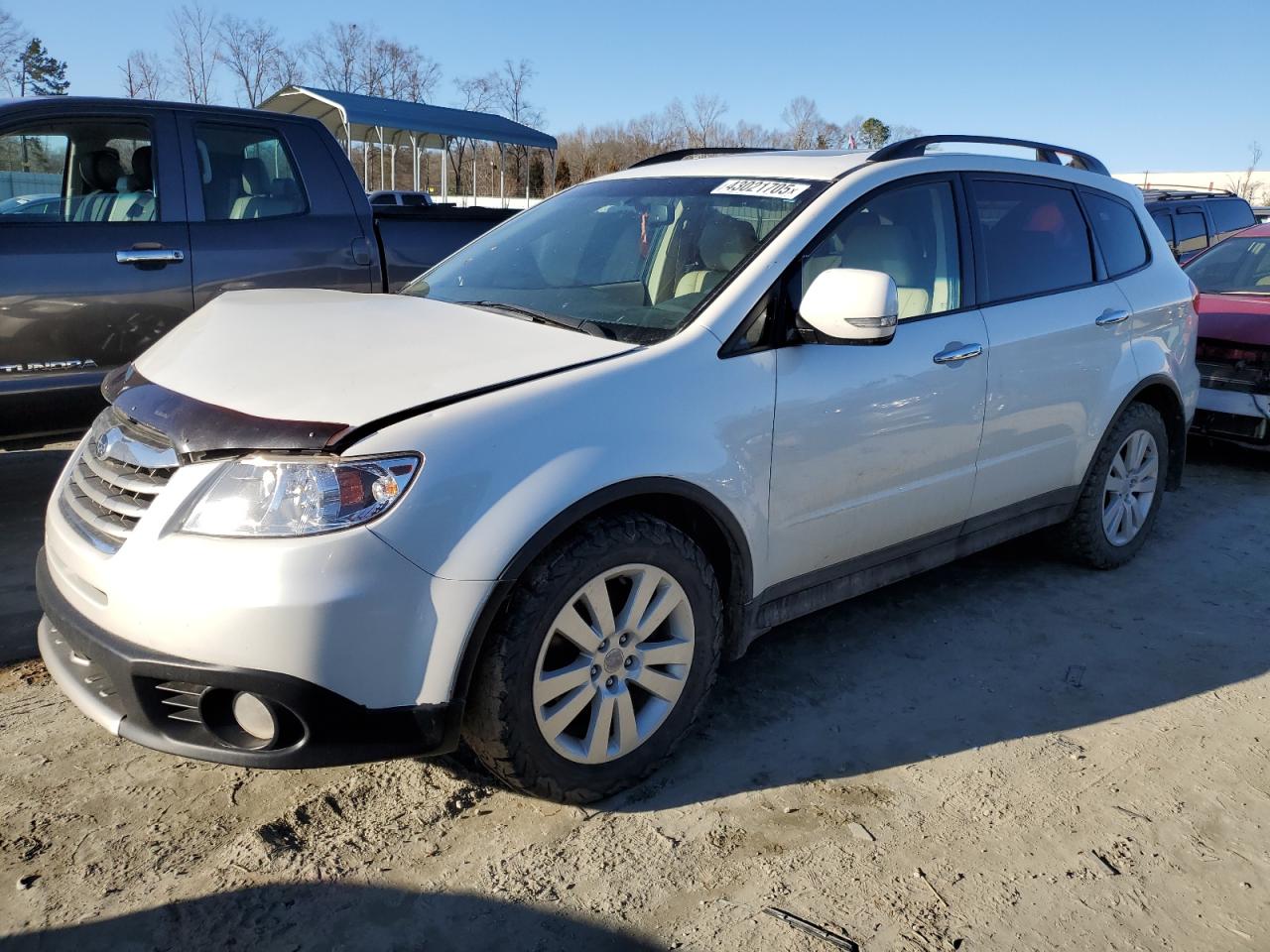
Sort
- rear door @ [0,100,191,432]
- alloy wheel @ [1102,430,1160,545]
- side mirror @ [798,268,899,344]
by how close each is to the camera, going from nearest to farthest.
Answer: side mirror @ [798,268,899,344]
rear door @ [0,100,191,432]
alloy wheel @ [1102,430,1160,545]

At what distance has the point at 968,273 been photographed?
3.65 metres

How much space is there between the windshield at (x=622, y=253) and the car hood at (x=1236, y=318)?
408 cm

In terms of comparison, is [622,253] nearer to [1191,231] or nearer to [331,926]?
[331,926]

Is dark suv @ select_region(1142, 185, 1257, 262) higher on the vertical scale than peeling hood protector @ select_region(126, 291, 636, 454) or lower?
higher

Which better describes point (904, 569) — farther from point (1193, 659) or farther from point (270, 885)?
point (270, 885)

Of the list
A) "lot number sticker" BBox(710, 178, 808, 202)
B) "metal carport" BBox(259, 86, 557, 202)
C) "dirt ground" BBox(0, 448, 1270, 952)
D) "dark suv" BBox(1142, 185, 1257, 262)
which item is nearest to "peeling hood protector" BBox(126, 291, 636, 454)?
"lot number sticker" BBox(710, 178, 808, 202)

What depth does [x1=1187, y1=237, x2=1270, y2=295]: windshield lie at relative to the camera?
726 centimetres

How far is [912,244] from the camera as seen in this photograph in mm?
3553

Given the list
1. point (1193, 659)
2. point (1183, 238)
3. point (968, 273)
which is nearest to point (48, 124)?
point (968, 273)

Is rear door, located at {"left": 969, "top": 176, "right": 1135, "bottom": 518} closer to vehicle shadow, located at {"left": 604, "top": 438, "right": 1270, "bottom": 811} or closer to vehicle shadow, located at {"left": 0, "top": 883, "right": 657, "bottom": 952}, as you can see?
vehicle shadow, located at {"left": 604, "top": 438, "right": 1270, "bottom": 811}

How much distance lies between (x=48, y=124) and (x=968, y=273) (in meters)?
4.09

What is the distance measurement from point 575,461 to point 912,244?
1.75 meters

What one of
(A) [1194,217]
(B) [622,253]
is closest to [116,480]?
(B) [622,253]

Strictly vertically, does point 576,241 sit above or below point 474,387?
above
